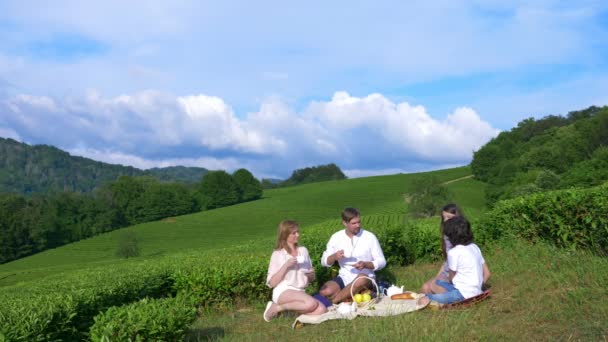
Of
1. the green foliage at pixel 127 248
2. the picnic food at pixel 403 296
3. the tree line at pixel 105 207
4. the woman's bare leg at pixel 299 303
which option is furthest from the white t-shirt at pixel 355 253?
the tree line at pixel 105 207

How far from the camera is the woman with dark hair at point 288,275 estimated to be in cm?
688

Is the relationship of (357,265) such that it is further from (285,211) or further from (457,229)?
(285,211)

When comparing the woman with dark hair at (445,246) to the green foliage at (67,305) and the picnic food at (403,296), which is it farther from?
the green foliage at (67,305)

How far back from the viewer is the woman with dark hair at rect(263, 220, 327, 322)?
688 centimetres

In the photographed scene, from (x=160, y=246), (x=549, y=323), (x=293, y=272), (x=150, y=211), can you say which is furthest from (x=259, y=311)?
(x=150, y=211)

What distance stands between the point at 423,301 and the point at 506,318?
1.10m

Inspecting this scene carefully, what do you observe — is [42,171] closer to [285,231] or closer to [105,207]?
[105,207]

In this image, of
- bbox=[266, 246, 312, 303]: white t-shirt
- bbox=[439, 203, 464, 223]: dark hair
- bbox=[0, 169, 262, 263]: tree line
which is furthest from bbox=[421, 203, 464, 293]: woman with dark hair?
bbox=[0, 169, 262, 263]: tree line

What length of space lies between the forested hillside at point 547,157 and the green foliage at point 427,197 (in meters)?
7.33

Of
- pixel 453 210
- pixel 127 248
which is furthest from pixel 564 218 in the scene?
pixel 127 248

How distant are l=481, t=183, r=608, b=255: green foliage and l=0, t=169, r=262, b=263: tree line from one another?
214 feet

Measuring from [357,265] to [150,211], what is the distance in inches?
2931

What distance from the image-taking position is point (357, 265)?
757 centimetres

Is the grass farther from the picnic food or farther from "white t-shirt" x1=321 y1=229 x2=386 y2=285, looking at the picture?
"white t-shirt" x1=321 y1=229 x2=386 y2=285
